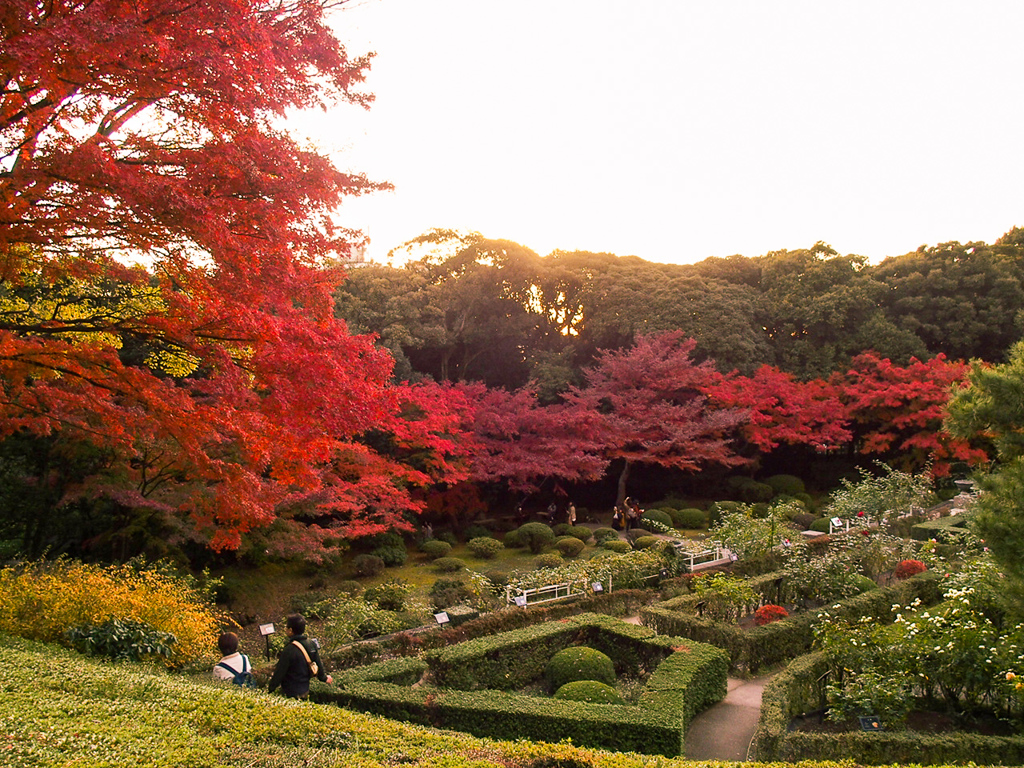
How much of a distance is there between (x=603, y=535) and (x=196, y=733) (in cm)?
1571

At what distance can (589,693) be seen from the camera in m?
7.89

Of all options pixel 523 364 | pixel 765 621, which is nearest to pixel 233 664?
pixel 765 621

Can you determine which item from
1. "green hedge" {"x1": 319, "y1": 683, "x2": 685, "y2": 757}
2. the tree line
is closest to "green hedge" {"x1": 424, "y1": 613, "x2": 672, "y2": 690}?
"green hedge" {"x1": 319, "y1": 683, "x2": 685, "y2": 757}

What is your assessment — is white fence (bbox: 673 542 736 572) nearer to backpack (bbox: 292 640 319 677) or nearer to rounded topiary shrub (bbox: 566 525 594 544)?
rounded topiary shrub (bbox: 566 525 594 544)

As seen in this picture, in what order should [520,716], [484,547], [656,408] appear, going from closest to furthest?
[520,716] → [484,547] → [656,408]

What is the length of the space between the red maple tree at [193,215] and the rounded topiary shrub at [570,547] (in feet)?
35.2

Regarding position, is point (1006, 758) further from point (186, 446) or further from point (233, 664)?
point (186, 446)

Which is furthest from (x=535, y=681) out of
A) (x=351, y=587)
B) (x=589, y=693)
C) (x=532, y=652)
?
(x=351, y=587)

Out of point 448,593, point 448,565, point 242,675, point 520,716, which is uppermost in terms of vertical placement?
point 242,675

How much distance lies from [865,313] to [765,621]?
65.3 ft

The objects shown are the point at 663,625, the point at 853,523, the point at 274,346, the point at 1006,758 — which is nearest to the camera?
the point at 1006,758

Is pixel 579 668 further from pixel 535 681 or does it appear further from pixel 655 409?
pixel 655 409

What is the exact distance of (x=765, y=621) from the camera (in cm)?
1107

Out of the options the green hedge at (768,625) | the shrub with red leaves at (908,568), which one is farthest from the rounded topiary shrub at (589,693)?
the shrub with red leaves at (908,568)
